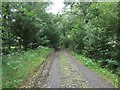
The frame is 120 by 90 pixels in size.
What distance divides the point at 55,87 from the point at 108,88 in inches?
92.3

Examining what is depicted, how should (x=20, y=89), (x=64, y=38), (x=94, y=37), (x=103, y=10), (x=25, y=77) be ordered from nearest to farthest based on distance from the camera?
(x=20, y=89) < (x=25, y=77) < (x=103, y=10) < (x=94, y=37) < (x=64, y=38)

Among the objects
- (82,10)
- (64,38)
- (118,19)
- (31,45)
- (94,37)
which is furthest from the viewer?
(64,38)

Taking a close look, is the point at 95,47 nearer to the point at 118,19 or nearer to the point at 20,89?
the point at 118,19

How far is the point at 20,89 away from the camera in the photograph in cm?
1064

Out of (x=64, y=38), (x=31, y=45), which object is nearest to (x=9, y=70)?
(x=31, y=45)

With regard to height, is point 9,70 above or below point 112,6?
below

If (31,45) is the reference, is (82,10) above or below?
above

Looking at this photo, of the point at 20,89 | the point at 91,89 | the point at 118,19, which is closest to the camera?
the point at 20,89

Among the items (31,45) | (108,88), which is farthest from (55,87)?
(31,45)

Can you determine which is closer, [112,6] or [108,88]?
[108,88]

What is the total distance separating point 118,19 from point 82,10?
67.2 feet

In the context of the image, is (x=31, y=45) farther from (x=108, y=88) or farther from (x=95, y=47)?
(x=108, y=88)

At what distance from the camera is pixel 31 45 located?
35062 millimetres

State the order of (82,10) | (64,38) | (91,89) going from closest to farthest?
(91,89), (82,10), (64,38)
